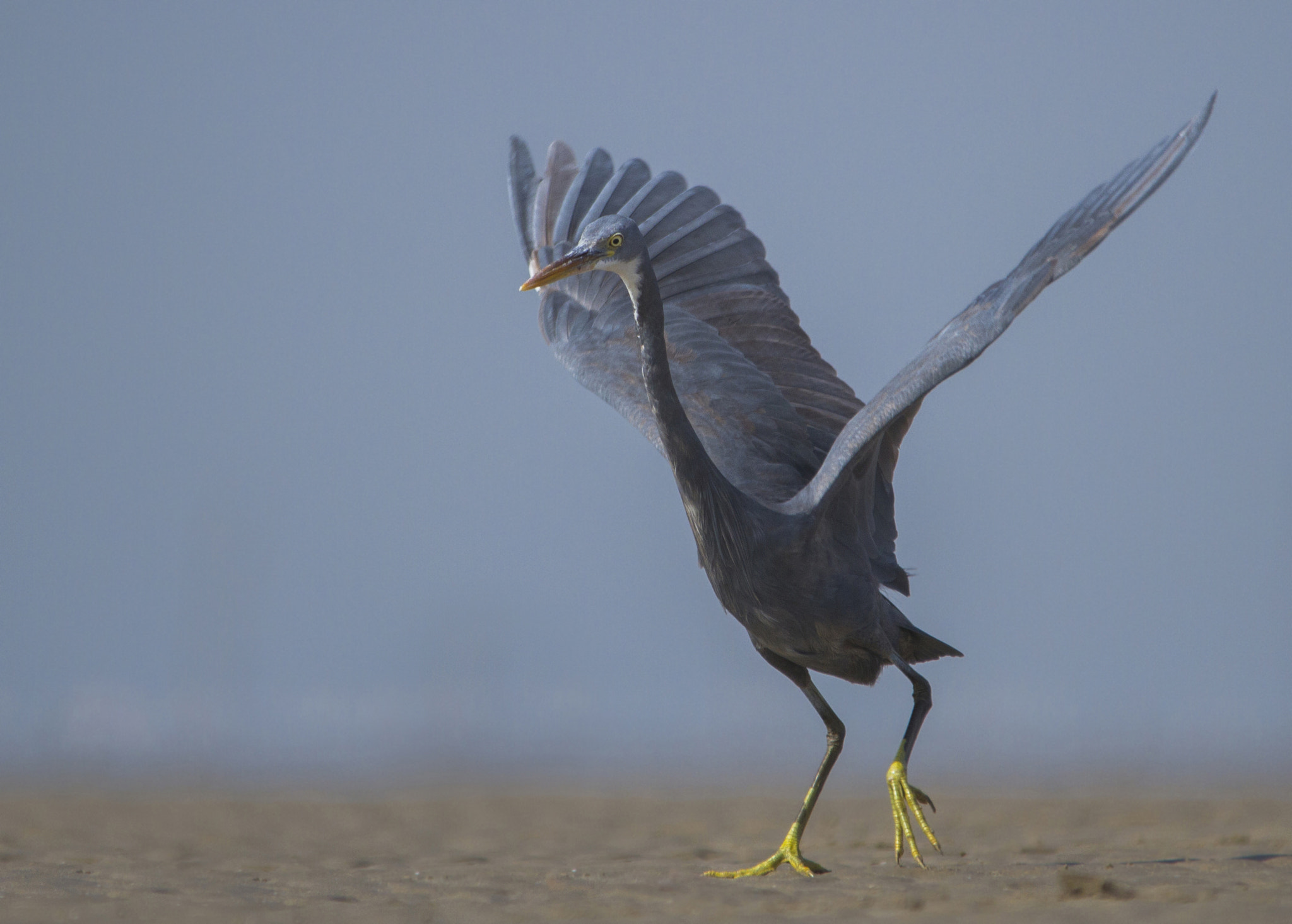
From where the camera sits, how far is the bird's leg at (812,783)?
637 centimetres

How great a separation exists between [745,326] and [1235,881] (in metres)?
3.87

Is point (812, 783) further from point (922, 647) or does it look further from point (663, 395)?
point (663, 395)

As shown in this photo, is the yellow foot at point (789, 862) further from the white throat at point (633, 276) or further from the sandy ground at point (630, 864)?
the white throat at point (633, 276)

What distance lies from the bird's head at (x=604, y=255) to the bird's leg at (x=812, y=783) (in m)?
1.91

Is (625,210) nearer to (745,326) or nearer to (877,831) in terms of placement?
(745,326)

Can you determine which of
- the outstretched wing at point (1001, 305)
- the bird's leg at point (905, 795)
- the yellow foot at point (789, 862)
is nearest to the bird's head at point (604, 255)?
the outstretched wing at point (1001, 305)

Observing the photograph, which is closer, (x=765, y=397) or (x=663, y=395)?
(x=663, y=395)

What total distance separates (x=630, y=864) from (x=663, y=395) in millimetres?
2727

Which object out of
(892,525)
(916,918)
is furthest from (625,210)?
Result: (916,918)

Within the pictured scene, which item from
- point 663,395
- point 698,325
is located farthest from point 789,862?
point 698,325

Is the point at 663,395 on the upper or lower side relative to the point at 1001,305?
lower

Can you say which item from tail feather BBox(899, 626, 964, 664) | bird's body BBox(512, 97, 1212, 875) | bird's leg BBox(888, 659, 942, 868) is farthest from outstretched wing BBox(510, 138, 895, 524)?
bird's leg BBox(888, 659, 942, 868)

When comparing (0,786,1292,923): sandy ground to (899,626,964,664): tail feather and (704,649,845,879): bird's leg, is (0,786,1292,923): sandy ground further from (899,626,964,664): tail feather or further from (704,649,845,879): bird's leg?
(899,626,964,664): tail feather

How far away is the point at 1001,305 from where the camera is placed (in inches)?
233
